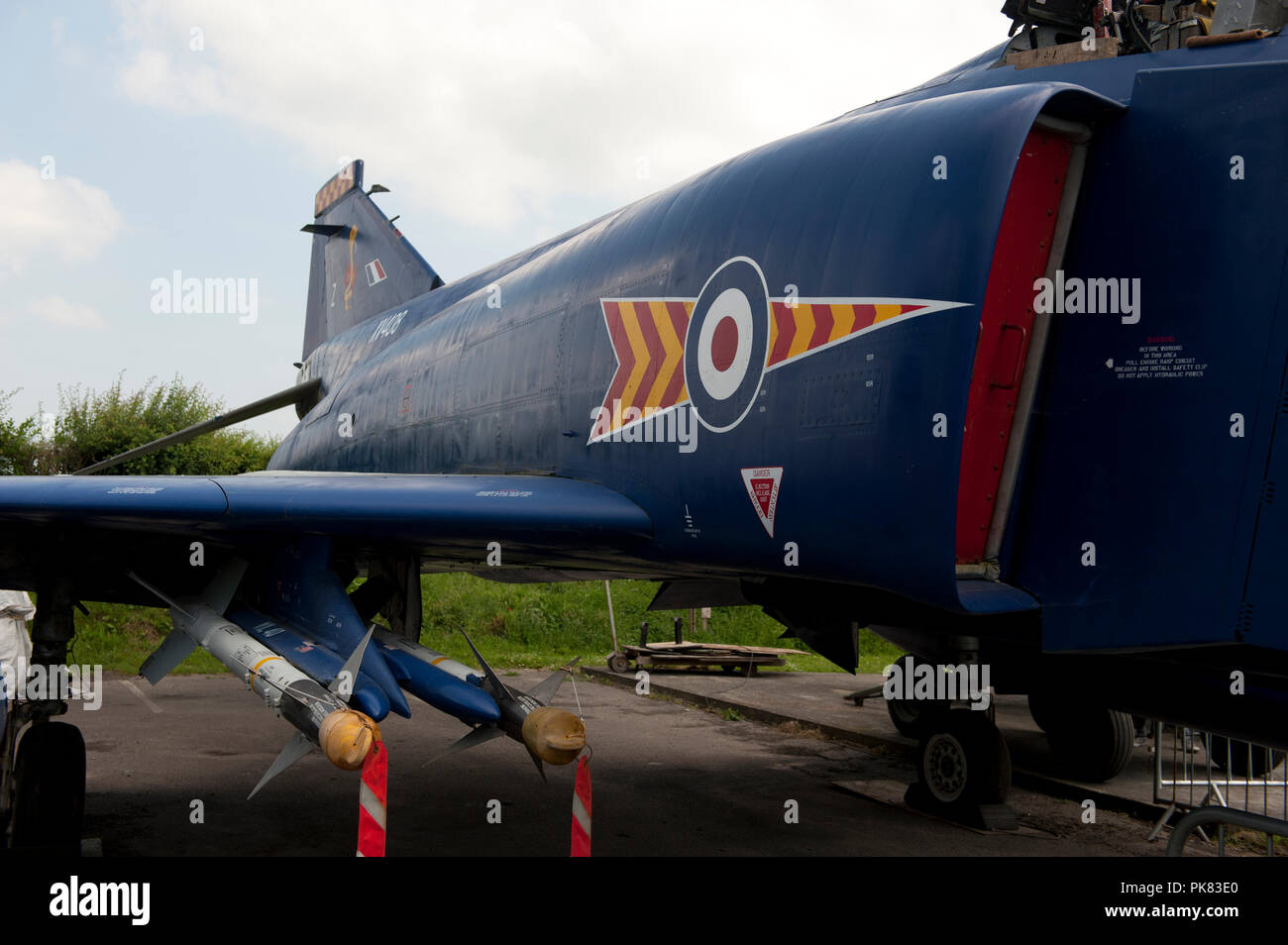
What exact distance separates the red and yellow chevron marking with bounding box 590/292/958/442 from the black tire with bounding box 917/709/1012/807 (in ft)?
12.7

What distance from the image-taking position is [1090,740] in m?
9.18

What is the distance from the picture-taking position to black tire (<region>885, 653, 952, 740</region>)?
7914 mm

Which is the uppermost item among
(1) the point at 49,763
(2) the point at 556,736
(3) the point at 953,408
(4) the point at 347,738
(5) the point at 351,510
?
(3) the point at 953,408

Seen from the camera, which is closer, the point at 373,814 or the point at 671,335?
the point at 373,814

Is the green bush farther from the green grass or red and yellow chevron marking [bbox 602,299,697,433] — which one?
red and yellow chevron marking [bbox 602,299,697,433]

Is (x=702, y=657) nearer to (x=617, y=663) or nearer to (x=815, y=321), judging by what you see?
(x=617, y=663)

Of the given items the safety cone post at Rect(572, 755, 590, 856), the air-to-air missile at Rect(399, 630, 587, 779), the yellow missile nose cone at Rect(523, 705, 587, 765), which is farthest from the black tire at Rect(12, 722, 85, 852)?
the safety cone post at Rect(572, 755, 590, 856)

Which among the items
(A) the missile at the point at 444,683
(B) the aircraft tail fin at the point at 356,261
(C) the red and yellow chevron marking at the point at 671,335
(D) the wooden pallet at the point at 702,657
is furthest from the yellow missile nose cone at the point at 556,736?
(D) the wooden pallet at the point at 702,657

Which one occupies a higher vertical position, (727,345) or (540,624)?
(727,345)

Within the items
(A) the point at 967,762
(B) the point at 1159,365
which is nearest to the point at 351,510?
(B) the point at 1159,365

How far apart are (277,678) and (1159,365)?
178 inches
